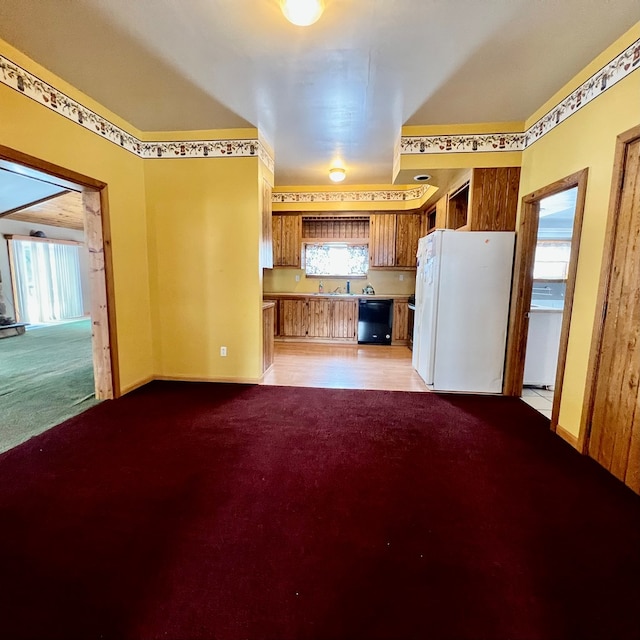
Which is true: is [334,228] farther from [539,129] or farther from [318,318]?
[539,129]

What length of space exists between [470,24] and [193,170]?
2.77 m

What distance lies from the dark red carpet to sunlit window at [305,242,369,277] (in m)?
4.26

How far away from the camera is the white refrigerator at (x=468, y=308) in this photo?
10.8ft

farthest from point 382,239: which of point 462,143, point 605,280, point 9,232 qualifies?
point 9,232

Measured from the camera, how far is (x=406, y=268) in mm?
5973

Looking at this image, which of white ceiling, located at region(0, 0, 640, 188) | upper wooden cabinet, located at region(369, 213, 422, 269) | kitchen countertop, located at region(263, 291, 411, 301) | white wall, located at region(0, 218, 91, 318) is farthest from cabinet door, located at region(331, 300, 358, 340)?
white wall, located at region(0, 218, 91, 318)

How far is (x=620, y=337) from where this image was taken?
80.0 inches

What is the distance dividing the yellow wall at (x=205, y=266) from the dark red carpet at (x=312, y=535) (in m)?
1.18

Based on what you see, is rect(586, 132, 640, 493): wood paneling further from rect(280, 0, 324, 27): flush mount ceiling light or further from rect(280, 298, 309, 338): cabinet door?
rect(280, 298, 309, 338): cabinet door

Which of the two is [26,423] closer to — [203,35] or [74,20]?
[74,20]

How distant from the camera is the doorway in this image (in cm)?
193

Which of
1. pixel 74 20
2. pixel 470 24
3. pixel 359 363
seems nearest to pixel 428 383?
pixel 359 363

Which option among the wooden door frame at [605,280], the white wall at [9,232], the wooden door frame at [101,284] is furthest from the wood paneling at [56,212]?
the wooden door frame at [605,280]

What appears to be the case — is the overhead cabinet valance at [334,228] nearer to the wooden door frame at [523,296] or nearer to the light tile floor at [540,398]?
the wooden door frame at [523,296]
